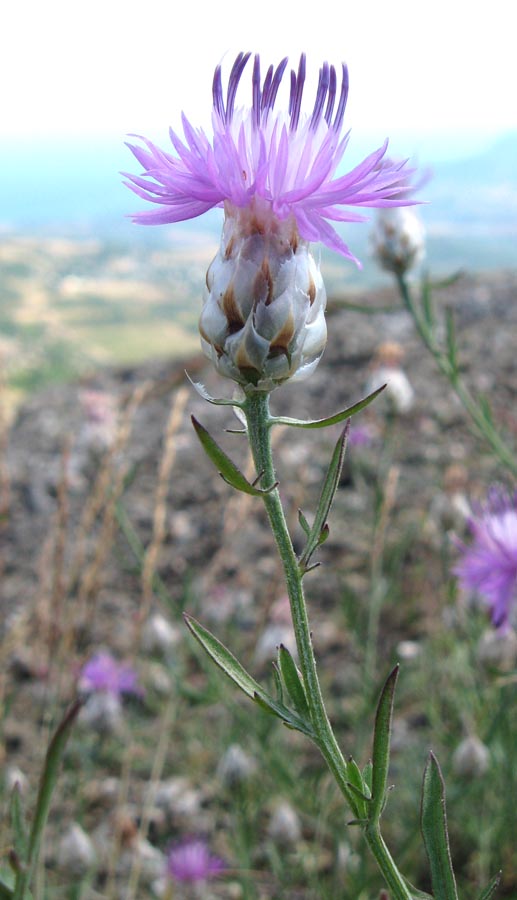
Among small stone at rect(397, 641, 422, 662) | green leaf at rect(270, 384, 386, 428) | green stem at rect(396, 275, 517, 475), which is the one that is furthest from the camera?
small stone at rect(397, 641, 422, 662)

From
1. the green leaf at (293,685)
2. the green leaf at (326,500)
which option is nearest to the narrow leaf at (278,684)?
the green leaf at (293,685)

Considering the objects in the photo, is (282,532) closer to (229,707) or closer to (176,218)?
(176,218)

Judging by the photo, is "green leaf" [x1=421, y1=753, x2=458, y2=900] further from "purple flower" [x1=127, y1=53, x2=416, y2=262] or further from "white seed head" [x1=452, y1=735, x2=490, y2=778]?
"white seed head" [x1=452, y1=735, x2=490, y2=778]

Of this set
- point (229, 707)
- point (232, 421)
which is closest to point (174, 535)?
point (232, 421)

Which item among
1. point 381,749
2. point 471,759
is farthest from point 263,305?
point 471,759

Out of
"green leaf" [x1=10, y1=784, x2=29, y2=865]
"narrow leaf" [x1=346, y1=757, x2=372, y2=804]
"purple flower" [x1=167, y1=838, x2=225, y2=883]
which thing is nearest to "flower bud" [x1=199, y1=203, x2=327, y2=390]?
"narrow leaf" [x1=346, y1=757, x2=372, y2=804]
